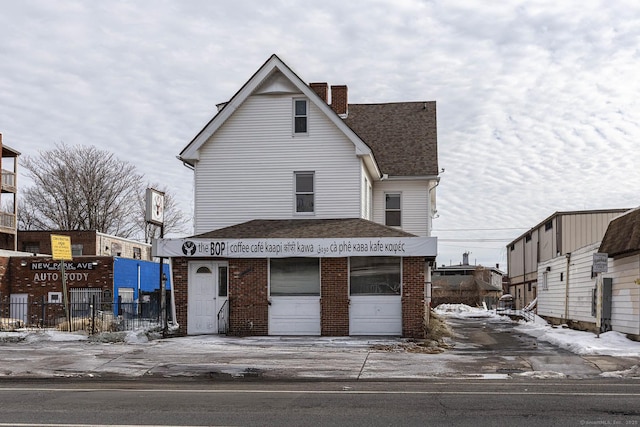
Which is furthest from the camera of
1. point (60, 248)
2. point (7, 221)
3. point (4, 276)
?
point (7, 221)

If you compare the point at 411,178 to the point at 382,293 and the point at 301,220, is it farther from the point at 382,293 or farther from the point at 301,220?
the point at 382,293

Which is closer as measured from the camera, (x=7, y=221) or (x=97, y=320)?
(x=97, y=320)

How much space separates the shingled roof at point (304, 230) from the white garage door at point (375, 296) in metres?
0.98

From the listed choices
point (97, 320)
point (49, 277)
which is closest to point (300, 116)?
point (97, 320)

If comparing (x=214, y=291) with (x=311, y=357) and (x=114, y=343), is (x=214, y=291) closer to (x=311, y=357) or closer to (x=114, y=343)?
(x=114, y=343)

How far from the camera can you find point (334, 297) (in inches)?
862

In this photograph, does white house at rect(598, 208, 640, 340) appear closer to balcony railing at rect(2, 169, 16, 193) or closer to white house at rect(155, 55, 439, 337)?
white house at rect(155, 55, 439, 337)

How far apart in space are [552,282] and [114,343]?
798 inches

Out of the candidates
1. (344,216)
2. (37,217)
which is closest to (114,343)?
(344,216)

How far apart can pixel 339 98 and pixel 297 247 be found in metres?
10.7

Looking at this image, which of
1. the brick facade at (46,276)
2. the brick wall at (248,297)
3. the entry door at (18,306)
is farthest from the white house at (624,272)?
the entry door at (18,306)

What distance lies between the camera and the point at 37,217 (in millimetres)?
62750

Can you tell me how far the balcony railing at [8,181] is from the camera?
160 ft

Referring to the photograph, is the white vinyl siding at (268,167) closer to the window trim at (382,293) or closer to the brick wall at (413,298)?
the window trim at (382,293)
